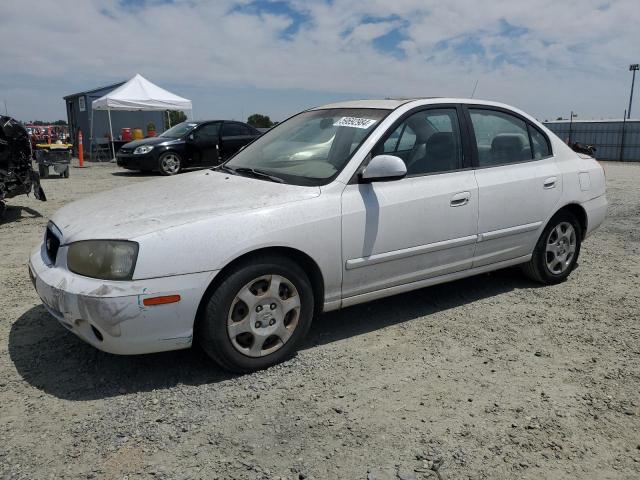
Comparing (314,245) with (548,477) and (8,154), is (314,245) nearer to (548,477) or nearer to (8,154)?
(548,477)

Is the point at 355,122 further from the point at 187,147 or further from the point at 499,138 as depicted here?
the point at 187,147

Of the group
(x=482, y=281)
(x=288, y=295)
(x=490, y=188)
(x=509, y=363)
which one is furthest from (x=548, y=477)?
(x=482, y=281)

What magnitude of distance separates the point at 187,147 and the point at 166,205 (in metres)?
11.0

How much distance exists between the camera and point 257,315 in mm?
3088

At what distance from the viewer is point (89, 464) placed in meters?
2.37

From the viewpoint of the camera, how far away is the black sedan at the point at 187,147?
43.7 ft

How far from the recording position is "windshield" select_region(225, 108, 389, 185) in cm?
354

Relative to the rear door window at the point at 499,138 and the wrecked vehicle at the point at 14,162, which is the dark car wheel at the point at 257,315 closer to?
the rear door window at the point at 499,138

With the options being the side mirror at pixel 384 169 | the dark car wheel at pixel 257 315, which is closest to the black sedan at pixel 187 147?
the side mirror at pixel 384 169

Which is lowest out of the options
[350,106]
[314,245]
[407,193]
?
[314,245]

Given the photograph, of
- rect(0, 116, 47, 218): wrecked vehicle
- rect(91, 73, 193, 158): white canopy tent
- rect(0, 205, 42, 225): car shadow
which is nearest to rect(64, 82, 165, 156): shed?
rect(91, 73, 193, 158): white canopy tent

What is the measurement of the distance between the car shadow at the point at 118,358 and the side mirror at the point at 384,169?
113 cm

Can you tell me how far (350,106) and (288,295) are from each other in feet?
5.53

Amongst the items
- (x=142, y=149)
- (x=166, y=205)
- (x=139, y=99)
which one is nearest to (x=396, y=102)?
(x=166, y=205)
